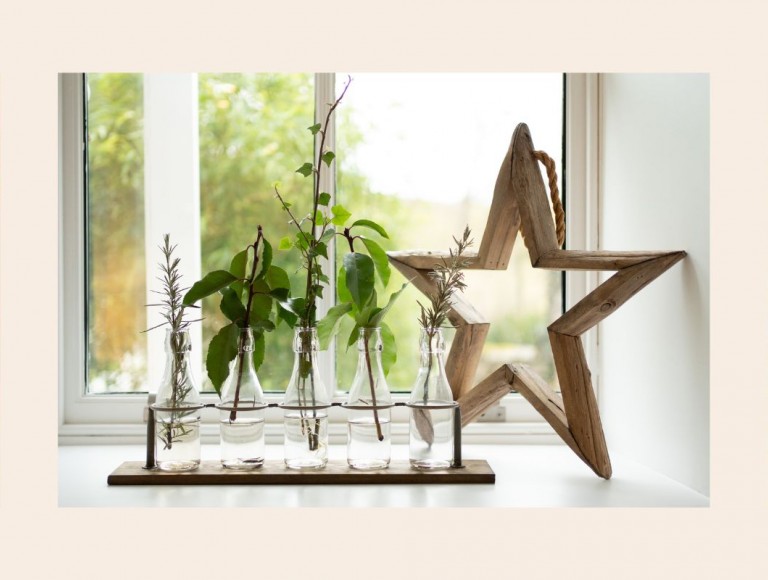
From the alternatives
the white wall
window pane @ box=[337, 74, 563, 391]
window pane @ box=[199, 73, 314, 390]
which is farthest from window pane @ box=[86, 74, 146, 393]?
the white wall

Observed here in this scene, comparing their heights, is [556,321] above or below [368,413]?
above

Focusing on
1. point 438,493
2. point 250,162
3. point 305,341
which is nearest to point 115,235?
point 250,162

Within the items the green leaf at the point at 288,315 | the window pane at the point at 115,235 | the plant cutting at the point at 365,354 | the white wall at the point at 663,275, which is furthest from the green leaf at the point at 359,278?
the window pane at the point at 115,235

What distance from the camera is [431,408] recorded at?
120 cm

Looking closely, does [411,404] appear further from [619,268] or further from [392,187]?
[392,187]

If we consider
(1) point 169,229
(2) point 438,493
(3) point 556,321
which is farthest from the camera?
(1) point 169,229

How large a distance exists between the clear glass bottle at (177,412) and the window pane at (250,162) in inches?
14.3

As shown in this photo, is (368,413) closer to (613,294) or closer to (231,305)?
(231,305)

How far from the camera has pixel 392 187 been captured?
5.23 feet

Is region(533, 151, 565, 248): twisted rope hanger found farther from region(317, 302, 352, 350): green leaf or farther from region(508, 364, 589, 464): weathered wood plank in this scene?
region(317, 302, 352, 350): green leaf

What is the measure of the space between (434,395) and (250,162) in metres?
0.66

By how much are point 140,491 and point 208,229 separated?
1.97ft

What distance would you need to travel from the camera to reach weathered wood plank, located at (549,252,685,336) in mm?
1183

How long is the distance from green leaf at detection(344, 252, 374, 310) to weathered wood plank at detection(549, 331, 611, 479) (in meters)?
0.29
